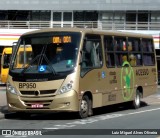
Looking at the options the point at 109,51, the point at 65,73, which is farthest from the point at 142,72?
the point at 65,73

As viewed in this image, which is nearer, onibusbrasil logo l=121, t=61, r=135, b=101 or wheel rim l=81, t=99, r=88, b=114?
wheel rim l=81, t=99, r=88, b=114

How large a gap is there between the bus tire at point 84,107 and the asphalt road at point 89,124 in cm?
21

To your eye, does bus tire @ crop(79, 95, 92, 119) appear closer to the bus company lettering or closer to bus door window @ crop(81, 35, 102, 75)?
bus door window @ crop(81, 35, 102, 75)

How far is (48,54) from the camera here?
15703 millimetres

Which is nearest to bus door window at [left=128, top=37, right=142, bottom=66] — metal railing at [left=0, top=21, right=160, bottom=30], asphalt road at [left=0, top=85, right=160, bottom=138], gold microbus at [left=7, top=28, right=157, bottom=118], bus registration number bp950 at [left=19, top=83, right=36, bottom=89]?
gold microbus at [left=7, top=28, right=157, bottom=118]

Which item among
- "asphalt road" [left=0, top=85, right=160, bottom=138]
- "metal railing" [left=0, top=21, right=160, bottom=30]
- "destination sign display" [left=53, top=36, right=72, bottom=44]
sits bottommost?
"asphalt road" [left=0, top=85, right=160, bottom=138]

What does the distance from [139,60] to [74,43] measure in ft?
17.4

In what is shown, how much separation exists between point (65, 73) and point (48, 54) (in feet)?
3.07

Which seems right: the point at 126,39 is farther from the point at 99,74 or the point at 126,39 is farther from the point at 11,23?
the point at 11,23

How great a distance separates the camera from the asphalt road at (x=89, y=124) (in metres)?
12.2

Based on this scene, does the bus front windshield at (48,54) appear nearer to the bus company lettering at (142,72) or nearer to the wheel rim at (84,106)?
the wheel rim at (84,106)

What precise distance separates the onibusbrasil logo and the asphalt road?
0.91 metres

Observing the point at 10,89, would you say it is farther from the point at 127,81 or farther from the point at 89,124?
the point at 127,81

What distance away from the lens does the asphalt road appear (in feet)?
40.2
